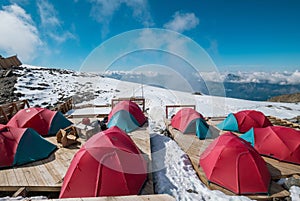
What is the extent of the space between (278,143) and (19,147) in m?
9.12

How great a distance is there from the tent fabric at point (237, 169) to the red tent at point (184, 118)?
3.42m

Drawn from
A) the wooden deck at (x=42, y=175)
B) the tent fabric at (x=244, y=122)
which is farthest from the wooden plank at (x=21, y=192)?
the tent fabric at (x=244, y=122)

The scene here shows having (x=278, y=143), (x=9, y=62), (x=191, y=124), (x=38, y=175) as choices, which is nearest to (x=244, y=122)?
(x=278, y=143)

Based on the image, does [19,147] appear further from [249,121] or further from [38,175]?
[249,121]

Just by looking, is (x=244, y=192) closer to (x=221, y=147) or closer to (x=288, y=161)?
(x=221, y=147)

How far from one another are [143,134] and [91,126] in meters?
2.43

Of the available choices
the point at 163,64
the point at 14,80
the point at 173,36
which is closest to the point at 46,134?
the point at 163,64

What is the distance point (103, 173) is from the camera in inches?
177

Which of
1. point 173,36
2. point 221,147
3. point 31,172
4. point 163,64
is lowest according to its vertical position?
point 31,172

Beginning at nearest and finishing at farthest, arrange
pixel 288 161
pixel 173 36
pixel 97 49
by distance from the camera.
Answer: pixel 288 161, pixel 97 49, pixel 173 36

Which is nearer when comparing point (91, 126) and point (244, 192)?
point (244, 192)

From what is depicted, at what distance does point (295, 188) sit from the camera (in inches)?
203

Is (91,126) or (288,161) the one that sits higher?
(91,126)

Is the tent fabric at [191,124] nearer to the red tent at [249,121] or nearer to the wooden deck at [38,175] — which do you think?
the red tent at [249,121]
